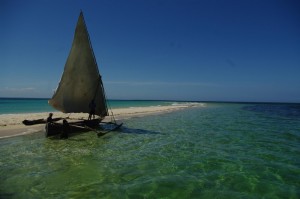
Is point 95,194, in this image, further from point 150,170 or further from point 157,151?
point 157,151

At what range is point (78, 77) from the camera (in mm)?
20938

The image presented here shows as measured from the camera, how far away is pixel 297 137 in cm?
1966

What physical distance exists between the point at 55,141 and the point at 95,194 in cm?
974

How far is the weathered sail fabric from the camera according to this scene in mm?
20781

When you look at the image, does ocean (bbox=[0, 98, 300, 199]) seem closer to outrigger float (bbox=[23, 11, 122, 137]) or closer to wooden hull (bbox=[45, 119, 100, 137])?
wooden hull (bbox=[45, 119, 100, 137])

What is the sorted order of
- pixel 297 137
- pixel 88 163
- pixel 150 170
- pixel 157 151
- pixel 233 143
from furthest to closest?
1. pixel 297 137
2. pixel 233 143
3. pixel 157 151
4. pixel 88 163
5. pixel 150 170

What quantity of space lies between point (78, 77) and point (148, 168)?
40.6 feet

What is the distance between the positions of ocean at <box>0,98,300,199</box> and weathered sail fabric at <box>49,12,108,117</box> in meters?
4.37

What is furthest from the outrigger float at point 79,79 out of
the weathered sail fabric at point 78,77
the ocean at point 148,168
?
the ocean at point 148,168

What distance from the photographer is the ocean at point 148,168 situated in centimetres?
858

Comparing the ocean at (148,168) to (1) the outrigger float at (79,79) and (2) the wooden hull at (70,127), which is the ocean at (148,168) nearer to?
(2) the wooden hull at (70,127)

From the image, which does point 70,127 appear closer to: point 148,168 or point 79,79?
point 79,79

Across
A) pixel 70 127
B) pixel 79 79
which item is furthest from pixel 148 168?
pixel 79 79

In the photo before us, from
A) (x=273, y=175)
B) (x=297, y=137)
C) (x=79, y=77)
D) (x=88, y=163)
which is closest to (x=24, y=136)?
(x=79, y=77)
